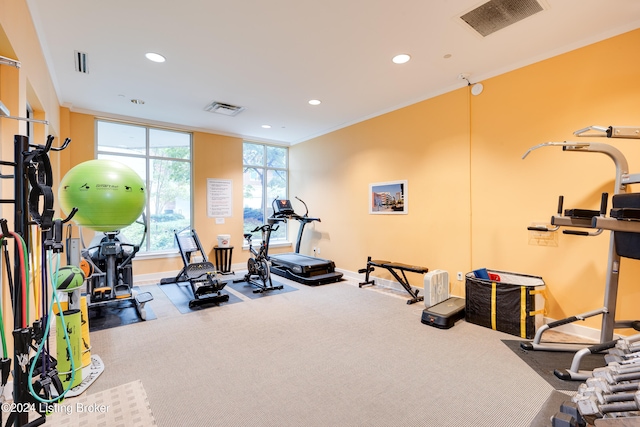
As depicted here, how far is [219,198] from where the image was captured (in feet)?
21.4

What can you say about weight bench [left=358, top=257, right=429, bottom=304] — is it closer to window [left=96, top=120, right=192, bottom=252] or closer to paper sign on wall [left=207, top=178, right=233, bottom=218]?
paper sign on wall [left=207, top=178, right=233, bottom=218]

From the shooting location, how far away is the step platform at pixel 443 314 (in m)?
3.36

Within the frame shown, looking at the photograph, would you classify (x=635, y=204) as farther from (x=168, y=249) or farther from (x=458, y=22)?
(x=168, y=249)

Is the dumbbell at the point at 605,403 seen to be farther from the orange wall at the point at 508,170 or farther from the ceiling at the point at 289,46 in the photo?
the ceiling at the point at 289,46

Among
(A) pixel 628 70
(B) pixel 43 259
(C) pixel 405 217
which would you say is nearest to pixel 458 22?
(A) pixel 628 70

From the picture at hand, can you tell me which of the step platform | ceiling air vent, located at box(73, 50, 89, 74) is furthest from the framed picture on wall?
ceiling air vent, located at box(73, 50, 89, 74)

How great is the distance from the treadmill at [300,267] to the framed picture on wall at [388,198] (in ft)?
4.48

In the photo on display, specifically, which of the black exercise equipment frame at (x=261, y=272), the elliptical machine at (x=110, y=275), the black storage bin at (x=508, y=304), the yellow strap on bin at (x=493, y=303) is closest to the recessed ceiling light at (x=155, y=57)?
the elliptical machine at (x=110, y=275)

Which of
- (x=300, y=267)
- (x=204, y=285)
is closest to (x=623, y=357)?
(x=300, y=267)

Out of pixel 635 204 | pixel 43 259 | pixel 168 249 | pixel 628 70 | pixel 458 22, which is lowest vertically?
pixel 168 249

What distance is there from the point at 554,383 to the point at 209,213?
598 centimetres

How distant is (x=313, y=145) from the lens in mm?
6816

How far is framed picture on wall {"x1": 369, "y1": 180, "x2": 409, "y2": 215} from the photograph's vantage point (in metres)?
4.90

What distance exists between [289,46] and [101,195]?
2.31 m
